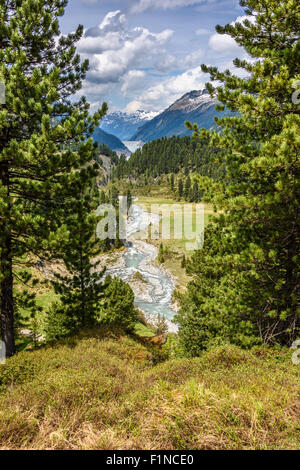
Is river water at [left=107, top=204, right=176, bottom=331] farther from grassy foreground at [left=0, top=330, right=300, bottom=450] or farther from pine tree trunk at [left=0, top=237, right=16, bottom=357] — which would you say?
grassy foreground at [left=0, top=330, right=300, bottom=450]

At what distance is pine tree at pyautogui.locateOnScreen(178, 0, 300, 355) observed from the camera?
7492 millimetres

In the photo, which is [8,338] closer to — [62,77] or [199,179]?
[199,179]

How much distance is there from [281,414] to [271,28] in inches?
424

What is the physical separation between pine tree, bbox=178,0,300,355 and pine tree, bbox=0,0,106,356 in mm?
5150

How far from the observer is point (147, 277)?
212 feet

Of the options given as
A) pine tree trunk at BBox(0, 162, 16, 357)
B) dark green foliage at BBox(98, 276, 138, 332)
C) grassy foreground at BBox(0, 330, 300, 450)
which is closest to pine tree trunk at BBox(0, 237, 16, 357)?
pine tree trunk at BBox(0, 162, 16, 357)

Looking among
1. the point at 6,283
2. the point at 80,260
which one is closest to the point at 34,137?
the point at 6,283

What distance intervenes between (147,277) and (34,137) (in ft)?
191

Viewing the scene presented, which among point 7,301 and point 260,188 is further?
point 7,301

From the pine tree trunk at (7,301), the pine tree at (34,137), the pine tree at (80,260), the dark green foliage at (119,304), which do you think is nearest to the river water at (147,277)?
the dark green foliage at (119,304)

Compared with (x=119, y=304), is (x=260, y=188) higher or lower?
higher

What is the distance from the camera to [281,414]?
13.3ft

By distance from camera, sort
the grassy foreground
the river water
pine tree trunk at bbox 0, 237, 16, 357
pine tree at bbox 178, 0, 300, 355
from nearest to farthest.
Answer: the grassy foreground → pine tree at bbox 178, 0, 300, 355 → pine tree trunk at bbox 0, 237, 16, 357 → the river water

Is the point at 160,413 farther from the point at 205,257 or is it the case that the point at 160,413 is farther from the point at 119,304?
the point at 119,304
